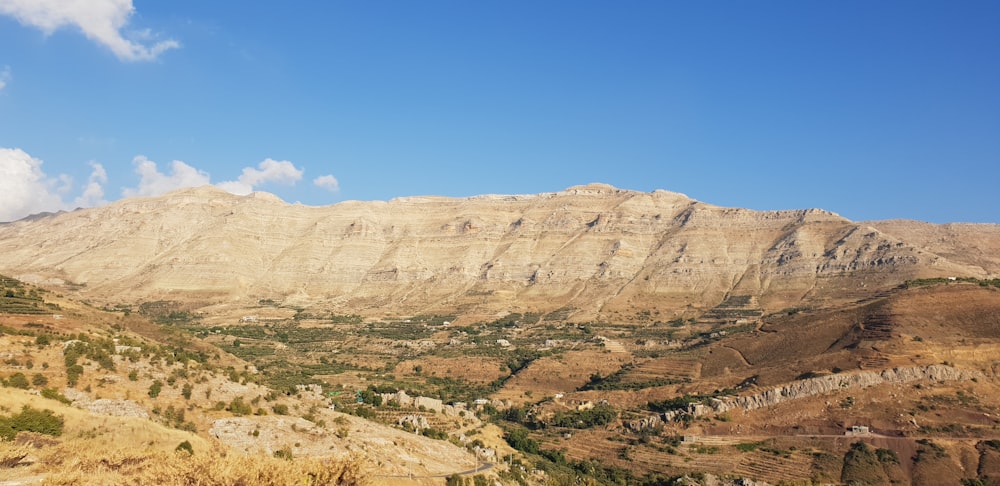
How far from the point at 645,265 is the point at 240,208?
122 m

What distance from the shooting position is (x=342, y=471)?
1798 cm

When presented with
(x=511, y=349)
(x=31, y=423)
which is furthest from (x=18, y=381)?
(x=511, y=349)

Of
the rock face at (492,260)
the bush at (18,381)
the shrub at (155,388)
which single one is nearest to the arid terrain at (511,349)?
the bush at (18,381)

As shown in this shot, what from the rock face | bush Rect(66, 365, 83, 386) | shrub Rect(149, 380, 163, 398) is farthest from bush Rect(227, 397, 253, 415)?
the rock face

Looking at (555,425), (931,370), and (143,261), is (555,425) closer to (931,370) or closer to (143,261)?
(931,370)

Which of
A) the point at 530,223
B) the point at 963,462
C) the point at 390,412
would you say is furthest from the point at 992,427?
the point at 530,223

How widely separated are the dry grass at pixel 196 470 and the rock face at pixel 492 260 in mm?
123401

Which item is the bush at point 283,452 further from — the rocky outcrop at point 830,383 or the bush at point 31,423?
the rocky outcrop at point 830,383

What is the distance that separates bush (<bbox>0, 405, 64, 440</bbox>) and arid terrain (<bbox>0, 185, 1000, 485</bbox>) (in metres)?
0.14

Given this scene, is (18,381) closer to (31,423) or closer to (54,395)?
(54,395)

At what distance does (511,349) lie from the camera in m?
107

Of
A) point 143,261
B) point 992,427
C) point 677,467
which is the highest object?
point 143,261

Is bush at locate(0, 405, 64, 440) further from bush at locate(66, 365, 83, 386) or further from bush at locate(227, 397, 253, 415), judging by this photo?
bush at locate(227, 397, 253, 415)

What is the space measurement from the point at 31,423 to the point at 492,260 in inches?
6094
